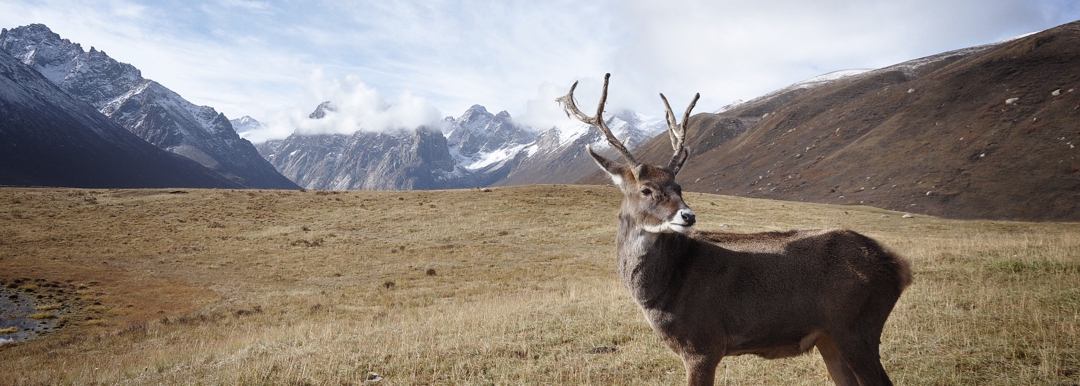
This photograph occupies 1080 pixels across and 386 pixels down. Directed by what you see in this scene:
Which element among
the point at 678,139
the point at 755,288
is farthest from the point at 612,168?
the point at 755,288

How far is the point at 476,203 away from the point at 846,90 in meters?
116

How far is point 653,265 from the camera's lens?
17.3 ft

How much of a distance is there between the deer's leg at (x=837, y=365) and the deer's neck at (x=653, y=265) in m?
1.66

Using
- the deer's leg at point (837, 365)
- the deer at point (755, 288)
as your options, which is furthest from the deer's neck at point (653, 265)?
the deer's leg at point (837, 365)

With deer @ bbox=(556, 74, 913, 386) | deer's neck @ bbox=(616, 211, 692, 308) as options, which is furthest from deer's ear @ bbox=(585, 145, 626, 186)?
deer's neck @ bbox=(616, 211, 692, 308)

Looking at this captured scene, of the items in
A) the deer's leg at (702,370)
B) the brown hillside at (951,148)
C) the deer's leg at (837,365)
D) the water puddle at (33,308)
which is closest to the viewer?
the deer's leg at (702,370)

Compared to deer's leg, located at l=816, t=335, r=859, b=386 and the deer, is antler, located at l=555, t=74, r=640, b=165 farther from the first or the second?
deer's leg, located at l=816, t=335, r=859, b=386

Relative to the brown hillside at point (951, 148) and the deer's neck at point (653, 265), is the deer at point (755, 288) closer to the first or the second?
the deer's neck at point (653, 265)

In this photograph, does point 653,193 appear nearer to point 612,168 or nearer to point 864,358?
point 612,168

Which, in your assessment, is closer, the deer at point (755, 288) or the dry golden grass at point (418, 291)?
the deer at point (755, 288)

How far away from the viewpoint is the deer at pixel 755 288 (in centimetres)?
480

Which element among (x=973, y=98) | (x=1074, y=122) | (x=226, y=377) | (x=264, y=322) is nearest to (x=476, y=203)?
(x=264, y=322)

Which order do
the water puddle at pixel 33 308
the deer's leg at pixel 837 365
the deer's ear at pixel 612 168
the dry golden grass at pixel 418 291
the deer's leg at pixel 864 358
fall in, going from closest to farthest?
the deer's leg at pixel 864 358 < the deer's leg at pixel 837 365 < the deer's ear at pixel 612 168 < the dry golden grass at pixel 418 291 < the water puddle at pixel 33 308

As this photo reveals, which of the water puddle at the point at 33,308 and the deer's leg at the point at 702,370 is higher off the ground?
the deer's leg at the point at 702,370
